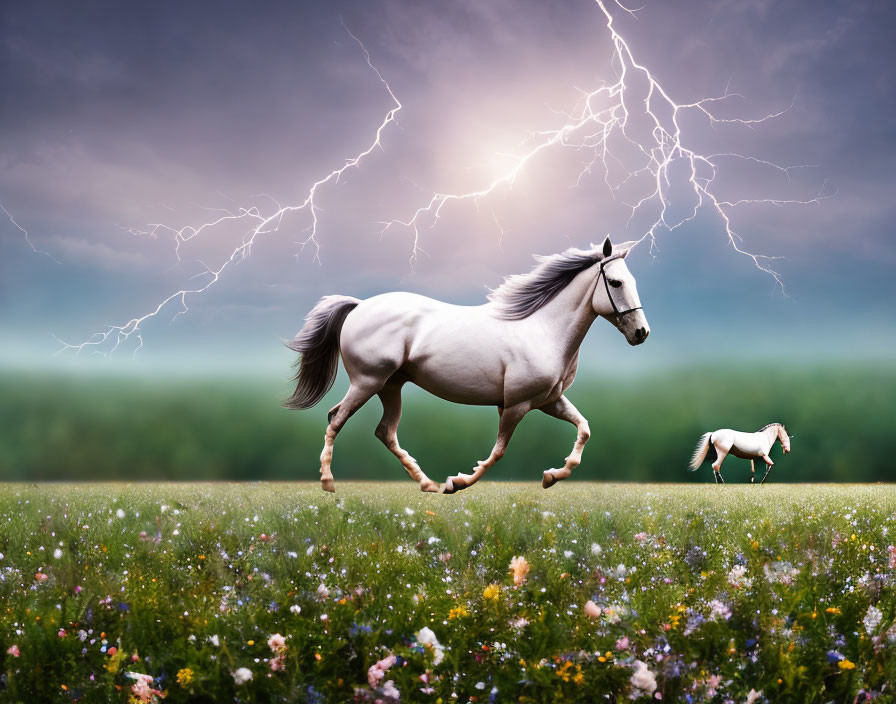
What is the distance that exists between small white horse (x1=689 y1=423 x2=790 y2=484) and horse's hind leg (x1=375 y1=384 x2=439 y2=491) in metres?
6.54

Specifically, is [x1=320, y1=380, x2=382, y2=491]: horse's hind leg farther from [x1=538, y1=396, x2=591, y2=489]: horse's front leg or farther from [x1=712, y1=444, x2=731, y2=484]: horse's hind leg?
[x1=712, y1=444, x2=731, y2=484]: horse's hind leg

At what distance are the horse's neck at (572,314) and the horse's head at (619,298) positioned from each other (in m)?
0.09

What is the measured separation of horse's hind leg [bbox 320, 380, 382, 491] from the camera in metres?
6.89

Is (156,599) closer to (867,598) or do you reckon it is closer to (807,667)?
(807,667)

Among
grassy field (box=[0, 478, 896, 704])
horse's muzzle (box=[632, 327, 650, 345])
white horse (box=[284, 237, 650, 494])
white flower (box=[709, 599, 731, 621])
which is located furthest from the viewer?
white horse (box=[284, 237, 650, 494])

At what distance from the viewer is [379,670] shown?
7.26ft

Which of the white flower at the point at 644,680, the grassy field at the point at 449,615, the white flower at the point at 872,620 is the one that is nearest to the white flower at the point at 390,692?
the grassy field at the point at 449,615

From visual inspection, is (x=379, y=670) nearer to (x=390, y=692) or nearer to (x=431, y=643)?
(x=390, y=692)

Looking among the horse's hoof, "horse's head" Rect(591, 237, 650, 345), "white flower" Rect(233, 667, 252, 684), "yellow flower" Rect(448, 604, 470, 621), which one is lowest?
"white flower" Rect(233, 667, 252, 684)

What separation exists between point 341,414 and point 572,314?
2.61m

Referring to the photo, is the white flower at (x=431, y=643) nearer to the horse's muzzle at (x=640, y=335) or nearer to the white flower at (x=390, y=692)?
the white flower at (x=390, y=692)

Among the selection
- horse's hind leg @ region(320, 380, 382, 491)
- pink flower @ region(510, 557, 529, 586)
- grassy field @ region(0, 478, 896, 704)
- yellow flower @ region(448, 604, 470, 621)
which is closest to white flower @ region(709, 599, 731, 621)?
grassy field @ region(0, 478, 896, 704)

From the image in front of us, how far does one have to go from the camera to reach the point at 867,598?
2.83 meters

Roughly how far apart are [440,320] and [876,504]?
15.5 feet
